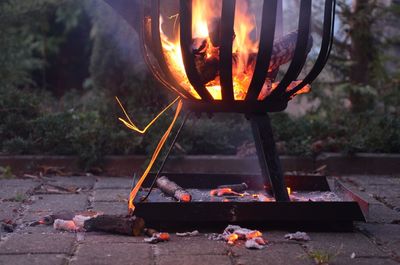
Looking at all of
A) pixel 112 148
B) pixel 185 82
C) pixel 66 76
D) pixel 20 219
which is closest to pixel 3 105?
pixel 112 148

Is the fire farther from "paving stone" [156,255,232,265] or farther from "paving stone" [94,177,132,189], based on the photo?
"paving stone" [94,177,132,189]

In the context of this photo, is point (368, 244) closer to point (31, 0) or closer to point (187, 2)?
point (187, 2)

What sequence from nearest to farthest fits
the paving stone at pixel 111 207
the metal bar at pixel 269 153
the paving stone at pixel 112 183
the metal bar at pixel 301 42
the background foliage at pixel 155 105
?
1. the metal bar at pixel 301 42
2. the metal bar at pixel 269 153
3. the paving stone at pixel 111 207
4. the paving stone at pixel 112 183
5. the background foliage at pixel 155 105

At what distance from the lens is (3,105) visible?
18.2 ft

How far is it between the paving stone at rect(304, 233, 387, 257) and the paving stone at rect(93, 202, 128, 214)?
3.68ft

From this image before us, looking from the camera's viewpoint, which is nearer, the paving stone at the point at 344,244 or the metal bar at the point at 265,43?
the paving stone at the point at 344,244

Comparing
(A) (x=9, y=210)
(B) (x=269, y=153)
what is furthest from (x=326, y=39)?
(A) (x=9, y=210)

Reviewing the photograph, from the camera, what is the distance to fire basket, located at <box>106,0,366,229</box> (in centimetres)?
306

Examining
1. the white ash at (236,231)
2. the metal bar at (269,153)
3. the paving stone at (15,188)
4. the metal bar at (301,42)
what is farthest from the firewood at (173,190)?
the paving stone at (15,188)

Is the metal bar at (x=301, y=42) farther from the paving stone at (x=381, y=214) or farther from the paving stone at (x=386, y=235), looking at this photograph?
the paving stone at (x=381, y=214)

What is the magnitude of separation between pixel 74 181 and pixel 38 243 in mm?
1720

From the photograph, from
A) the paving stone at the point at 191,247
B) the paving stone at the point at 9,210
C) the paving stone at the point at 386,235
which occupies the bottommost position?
the paving stone at the point at 9,210

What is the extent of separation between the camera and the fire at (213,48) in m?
3.25

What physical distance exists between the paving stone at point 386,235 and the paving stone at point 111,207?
4.36 ft
